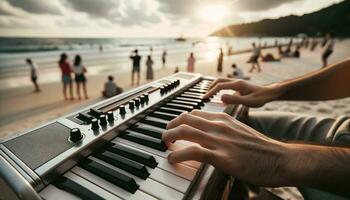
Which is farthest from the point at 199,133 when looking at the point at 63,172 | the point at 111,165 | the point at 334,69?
the point at 334,69

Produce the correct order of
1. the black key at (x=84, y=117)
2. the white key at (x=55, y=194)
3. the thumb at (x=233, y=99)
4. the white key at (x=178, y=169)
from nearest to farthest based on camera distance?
the white key at (x=55, y=194) → the white key at (x=178, y=169) → the black key at (x=84, y=117) → the thumb at (x=233, y=99)

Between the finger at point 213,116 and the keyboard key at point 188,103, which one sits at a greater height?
the finger at point 213,116

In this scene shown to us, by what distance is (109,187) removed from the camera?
0.81 meters

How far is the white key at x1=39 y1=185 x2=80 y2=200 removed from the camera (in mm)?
744

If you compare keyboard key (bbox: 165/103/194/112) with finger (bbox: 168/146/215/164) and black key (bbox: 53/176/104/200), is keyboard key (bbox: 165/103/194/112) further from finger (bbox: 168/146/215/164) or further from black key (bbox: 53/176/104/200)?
black key (bbox: 53/176/104/200)

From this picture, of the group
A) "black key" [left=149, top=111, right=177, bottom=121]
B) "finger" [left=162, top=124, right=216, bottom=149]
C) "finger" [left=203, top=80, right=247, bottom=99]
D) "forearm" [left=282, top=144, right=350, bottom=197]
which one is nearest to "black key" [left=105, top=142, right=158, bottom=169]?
"finger" [left=162, top=124, right=216, bottom=149]

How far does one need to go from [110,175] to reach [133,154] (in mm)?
153

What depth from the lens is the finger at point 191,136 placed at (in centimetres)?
89

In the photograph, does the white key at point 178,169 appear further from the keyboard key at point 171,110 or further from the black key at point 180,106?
the black key at point 180,106

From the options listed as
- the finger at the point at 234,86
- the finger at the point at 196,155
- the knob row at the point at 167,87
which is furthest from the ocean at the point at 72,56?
the finger at the point at 196,155

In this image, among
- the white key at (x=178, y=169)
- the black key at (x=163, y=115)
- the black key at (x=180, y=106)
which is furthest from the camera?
the black key at (x=180, y=106)

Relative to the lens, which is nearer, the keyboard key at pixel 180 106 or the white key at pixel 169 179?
the white key at pixel 169 179

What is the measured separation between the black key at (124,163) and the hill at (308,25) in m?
93.9

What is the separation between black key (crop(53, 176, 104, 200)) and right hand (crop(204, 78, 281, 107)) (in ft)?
3.92
